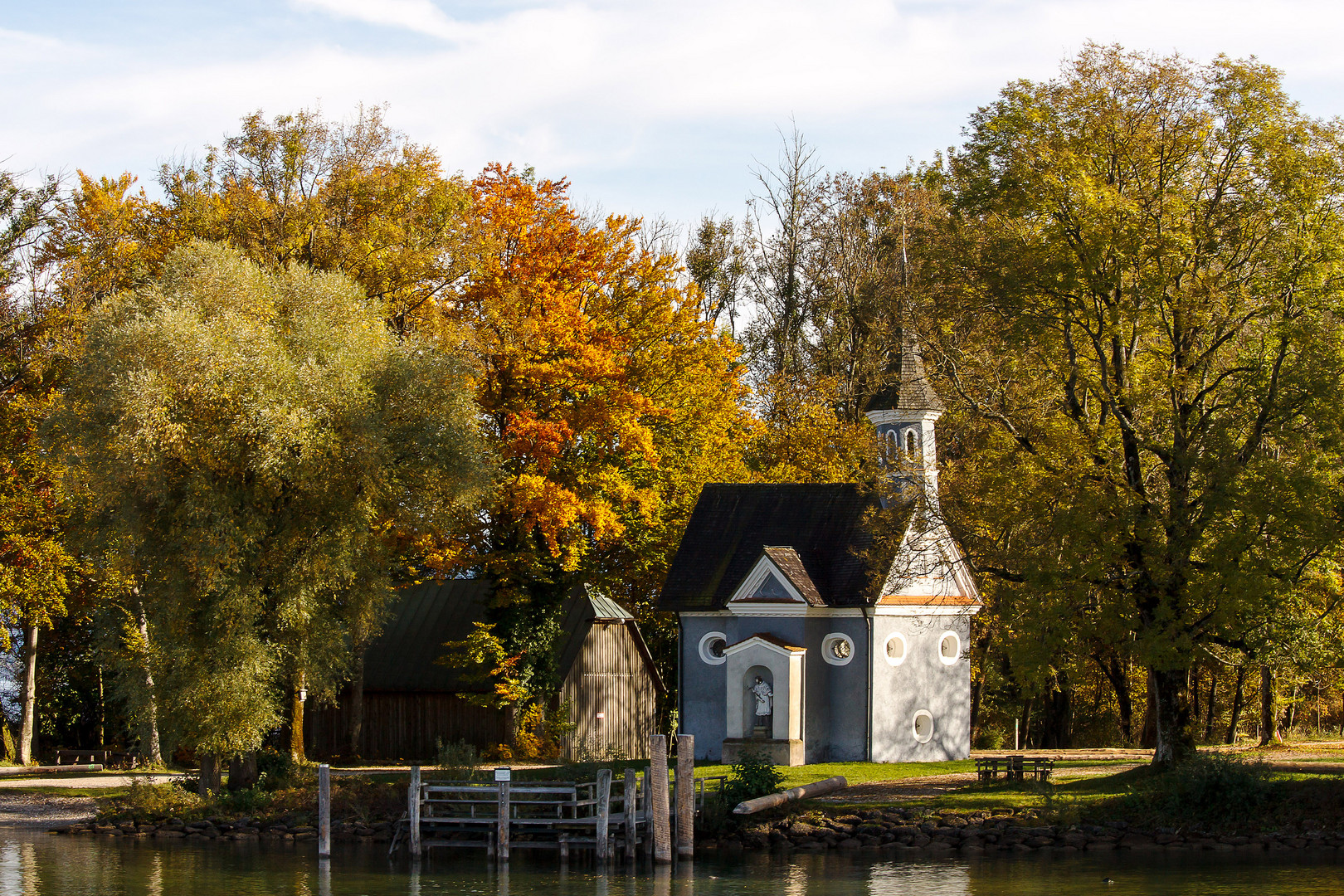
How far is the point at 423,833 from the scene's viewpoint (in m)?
29.4

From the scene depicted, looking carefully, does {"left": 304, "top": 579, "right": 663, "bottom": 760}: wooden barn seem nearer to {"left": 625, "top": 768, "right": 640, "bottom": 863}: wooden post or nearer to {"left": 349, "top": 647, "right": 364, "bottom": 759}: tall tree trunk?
{"left": 349, "top": 647, "right": 364, "bottom": 759}: tall tree trunk

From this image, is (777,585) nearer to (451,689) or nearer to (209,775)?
(451,689)

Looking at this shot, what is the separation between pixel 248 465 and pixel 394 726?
47.2ft

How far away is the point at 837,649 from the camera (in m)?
35.8

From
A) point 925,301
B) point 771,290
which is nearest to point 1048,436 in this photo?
point 925,301

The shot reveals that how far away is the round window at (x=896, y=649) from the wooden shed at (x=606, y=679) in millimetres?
8940

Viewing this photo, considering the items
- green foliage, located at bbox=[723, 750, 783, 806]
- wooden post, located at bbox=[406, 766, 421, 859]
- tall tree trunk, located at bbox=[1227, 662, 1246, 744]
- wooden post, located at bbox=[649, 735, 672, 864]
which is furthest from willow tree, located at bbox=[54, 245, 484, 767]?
tall tree trunk, located at bbox=[1227, 662, 1246, 744]

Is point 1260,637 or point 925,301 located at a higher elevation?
point 925,301

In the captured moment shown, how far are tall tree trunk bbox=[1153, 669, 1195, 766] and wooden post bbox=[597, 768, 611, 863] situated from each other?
11390 millimetres

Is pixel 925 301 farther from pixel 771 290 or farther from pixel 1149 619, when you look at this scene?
pixel 771 290

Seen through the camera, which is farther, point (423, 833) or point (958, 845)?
point (423, 833)

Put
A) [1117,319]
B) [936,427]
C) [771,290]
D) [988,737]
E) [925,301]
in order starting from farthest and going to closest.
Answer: [771,290] < [988,737] < [936,427] < [925,301] < [1117,319]

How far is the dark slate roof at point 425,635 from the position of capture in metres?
41.2

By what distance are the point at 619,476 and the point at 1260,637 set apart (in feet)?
58.6
